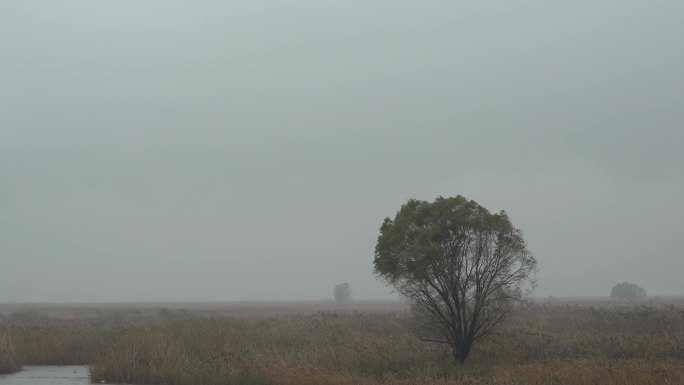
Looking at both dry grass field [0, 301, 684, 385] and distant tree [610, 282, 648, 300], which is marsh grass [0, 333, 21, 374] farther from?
distant tree [610, 282, 648, 300]

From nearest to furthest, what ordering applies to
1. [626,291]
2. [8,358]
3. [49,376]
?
1. [49,376]
2. [8,358]
3. [626,291]

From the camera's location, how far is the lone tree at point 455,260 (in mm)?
18812

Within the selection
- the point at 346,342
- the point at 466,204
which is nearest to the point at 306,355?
the point at 346,342

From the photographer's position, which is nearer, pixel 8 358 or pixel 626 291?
pixel 8 358

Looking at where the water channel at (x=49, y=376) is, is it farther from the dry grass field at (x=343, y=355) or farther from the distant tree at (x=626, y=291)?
the distant tree at (x=626, y=291)

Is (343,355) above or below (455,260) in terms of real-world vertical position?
below

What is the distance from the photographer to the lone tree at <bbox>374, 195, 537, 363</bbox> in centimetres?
1881

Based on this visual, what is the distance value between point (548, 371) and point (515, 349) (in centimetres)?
604

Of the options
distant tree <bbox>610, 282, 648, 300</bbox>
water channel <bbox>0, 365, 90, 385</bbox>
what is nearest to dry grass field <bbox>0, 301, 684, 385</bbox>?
water channel <bbox>0, 365, 90, 385</bbox>

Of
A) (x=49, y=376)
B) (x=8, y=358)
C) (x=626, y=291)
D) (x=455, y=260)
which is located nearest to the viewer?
(x=455, y=260)

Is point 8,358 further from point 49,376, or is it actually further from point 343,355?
point 343,355

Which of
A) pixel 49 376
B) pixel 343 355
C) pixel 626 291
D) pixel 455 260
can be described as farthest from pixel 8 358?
pixel 626 291

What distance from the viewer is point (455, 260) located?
1903 centimetres

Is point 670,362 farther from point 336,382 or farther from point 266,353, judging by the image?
point 266,353
